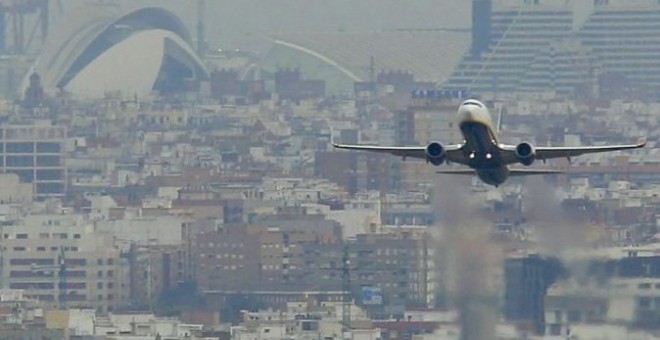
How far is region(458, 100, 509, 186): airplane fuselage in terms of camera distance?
4862 cm

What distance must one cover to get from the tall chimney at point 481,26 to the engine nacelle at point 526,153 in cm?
13682

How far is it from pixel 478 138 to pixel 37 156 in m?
88.8

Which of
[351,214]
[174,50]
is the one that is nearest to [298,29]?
[174,50]

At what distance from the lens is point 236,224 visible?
10675 centimetres

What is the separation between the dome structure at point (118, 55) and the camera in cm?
17838

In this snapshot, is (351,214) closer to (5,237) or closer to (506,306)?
(5,237)

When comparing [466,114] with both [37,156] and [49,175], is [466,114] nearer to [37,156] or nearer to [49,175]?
[49,175]

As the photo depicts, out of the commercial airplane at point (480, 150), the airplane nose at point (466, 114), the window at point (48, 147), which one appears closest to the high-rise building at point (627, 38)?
the window at point (48, 147)

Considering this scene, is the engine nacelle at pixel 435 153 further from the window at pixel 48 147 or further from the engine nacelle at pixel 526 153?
the window at pixel 48 147

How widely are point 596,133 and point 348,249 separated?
39608mm

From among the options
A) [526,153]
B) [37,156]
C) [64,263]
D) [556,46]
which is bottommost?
[526,153]

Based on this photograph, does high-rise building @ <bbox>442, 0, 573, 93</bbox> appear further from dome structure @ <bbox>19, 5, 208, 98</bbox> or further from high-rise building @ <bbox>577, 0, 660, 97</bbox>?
dome structure @ <bbox>19, 5, 208, 98</bbox>

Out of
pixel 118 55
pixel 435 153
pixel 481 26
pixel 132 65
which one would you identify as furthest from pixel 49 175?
pixel 435 153

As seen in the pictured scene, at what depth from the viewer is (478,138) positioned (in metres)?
48.7
